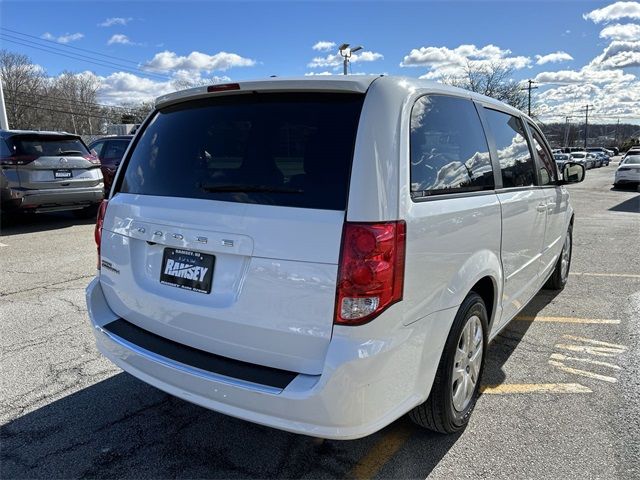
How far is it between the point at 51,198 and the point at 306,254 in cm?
865

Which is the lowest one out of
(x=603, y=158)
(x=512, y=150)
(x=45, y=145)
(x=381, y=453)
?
(x=603, y=158)

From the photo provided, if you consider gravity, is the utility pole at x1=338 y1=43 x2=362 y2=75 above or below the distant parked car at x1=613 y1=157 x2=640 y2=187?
above

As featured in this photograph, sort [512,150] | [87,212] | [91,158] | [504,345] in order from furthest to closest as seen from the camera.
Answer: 1. [87,212]
2. [91,158]
3. [504,345]
4. [512,150]

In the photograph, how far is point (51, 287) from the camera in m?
5.49

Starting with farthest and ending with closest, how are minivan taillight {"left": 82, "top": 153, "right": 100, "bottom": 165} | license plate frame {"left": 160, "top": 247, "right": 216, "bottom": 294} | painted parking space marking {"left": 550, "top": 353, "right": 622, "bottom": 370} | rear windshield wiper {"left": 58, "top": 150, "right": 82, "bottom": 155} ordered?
1. minivan taillight {"left": 82, "top": 153, "right": 100, "bottom": 165}
2. rear windshield wiper {"left": 58, "top": 150, "right": 82, "bottom": 155}
3. painted parking space marking {"left": 550, "top": 353, "right": 622, "bottom": 370}
4. license plate frame {"left": 160, "top": 247, "right": 216, "bottom": 294}

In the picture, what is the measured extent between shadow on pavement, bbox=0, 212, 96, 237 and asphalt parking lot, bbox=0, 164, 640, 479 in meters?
5.15

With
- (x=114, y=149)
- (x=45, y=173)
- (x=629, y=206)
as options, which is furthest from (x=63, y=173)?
(x=629, y=206)

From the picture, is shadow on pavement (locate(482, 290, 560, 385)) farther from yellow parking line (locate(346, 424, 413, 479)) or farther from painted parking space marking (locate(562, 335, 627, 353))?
yellow parking line (locate(346, 424, 413, 479))

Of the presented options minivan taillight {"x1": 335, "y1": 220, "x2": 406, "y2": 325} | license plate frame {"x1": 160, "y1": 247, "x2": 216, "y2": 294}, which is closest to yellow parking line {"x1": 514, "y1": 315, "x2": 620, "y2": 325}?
minivan taillight {"x1": 335, "y1": 220, "x2": 406, "y2": 325}

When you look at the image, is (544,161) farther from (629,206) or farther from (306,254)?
(629,206)

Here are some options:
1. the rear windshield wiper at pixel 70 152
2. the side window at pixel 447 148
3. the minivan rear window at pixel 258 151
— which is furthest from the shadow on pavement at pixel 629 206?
the minivan rear window at pixel 258 151

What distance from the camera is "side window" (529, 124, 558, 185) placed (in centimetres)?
419

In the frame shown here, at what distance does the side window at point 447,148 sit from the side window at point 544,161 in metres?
1.41

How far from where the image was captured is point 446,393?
99.7 inches
